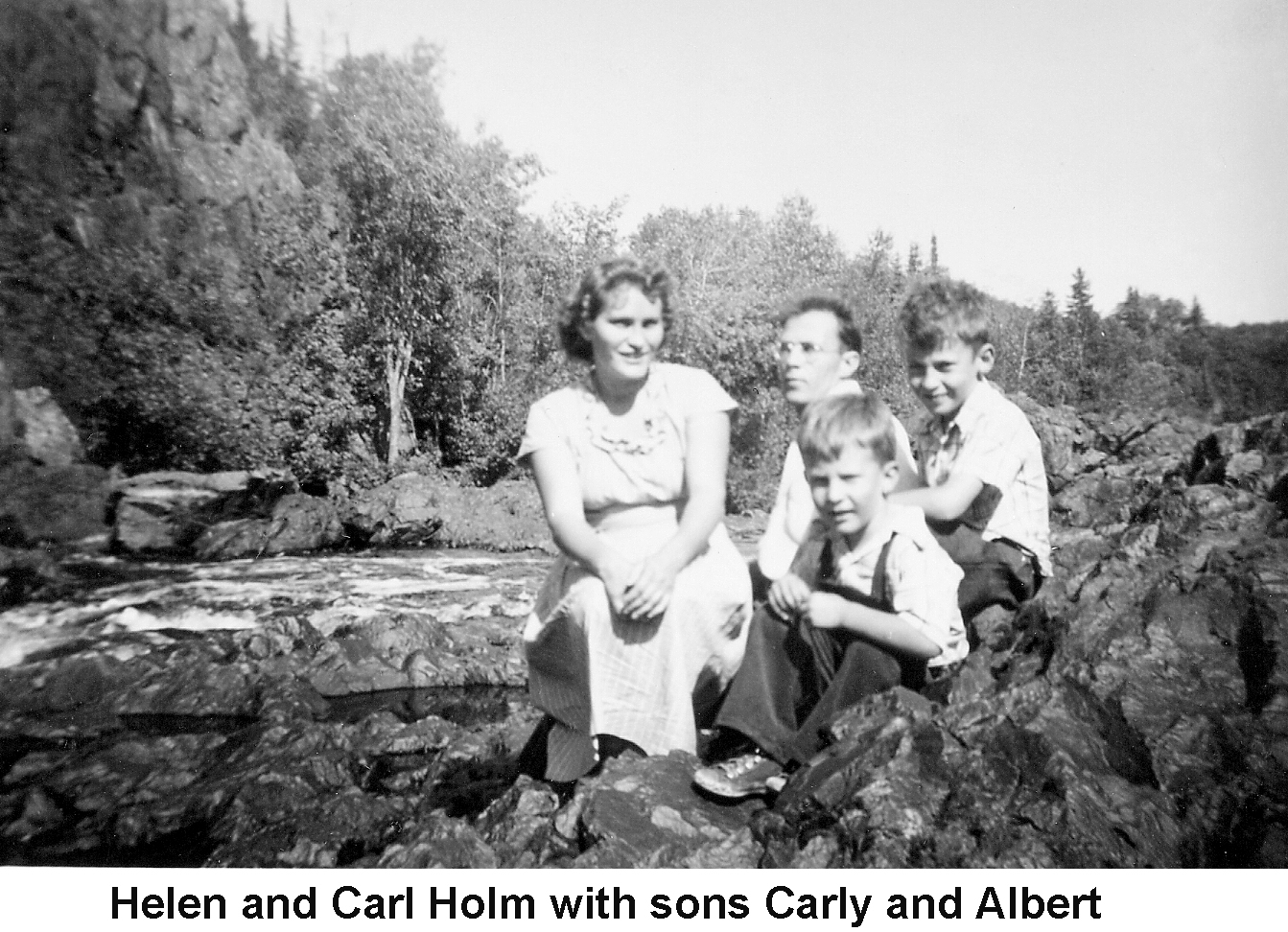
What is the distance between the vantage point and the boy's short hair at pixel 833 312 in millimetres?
2775

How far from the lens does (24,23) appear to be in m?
5.07

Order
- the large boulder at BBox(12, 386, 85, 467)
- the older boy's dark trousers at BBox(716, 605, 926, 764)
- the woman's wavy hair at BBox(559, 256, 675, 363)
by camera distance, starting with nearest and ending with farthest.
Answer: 1. the older boy's dark trousers at BBox(716, 605, 926, 764)
2. the woman's wavy hair at BBox(559, 256, 675, 363)
3. the large boulder at BBox(12, 386, 85, 467)

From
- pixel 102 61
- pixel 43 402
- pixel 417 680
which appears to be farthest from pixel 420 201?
pixel 417 680

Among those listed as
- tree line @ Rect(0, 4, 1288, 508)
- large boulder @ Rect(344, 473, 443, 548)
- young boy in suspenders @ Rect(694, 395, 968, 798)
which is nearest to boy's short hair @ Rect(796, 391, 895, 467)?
young boy in suspenders @ Rect(694, 395, 968, 798)

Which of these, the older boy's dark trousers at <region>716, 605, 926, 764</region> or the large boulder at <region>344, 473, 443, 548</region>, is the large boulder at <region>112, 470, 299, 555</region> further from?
the older boy's dark trousers at <region>716, 605, 926, 764</region>

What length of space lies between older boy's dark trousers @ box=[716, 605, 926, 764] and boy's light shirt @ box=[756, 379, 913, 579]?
0.33m

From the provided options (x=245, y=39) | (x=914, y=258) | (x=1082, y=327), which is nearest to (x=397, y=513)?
(x=245, y=39)

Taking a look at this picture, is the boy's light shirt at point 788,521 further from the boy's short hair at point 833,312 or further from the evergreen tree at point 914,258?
the evergreen tree at point 914,258

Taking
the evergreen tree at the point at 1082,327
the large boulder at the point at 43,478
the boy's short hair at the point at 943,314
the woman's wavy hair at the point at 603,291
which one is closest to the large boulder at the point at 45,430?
the large boulder at the point at 43,478

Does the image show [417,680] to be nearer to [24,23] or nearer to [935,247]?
[935,247]

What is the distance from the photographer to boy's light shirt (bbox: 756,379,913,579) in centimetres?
253

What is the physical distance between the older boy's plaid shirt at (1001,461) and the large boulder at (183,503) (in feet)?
23.3
